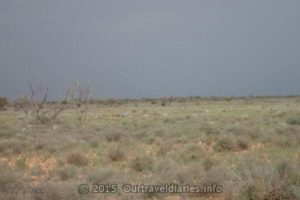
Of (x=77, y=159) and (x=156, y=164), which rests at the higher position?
(x=156, y=164)

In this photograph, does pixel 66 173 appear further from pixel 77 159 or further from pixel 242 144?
pixel 242 144

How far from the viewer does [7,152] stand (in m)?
19.4

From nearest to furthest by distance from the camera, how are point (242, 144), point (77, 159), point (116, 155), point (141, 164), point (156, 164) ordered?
point (156, 164) → point (141, 164) → point (77, 159) → point (116, 155) → point (242, 144)

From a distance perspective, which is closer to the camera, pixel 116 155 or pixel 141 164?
pixel 141 164

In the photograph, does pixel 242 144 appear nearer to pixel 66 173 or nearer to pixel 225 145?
pixel 225 145

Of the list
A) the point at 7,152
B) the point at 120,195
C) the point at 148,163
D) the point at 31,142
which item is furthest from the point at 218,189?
the point at 31,142

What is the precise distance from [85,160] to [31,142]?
668 centimetres

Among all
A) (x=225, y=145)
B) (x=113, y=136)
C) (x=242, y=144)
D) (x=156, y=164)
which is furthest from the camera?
(x=113, y=136)

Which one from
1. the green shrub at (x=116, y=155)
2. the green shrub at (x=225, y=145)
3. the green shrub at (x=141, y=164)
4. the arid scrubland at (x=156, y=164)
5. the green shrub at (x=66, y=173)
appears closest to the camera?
the arid scrubland at (x=156, y=164)

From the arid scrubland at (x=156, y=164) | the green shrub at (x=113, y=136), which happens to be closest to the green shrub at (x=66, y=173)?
the arid scrubland at (x=156, y=164)

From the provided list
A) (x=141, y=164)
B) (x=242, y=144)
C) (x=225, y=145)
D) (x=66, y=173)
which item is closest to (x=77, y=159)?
(x=141, y=164)

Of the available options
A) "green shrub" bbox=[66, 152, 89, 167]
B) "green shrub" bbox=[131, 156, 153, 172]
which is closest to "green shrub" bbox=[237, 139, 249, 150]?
"green shrub" bbox=[131, 156, 153, 172]

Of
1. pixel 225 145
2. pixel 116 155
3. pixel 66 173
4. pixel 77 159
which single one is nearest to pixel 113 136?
pixel 225 145

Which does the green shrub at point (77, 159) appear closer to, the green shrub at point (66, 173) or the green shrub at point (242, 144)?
the green shrub at point (66, 173)
